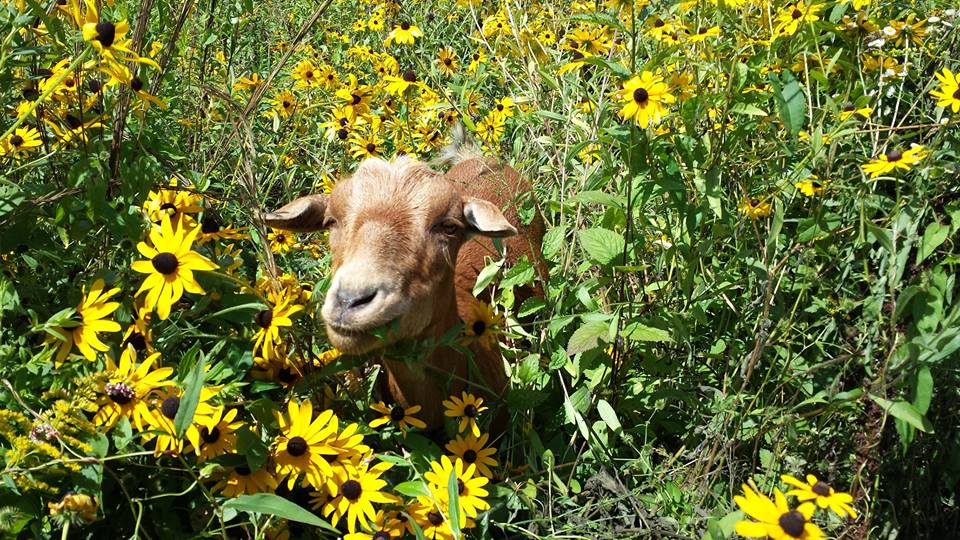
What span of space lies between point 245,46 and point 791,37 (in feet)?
18.3

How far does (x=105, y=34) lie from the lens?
238 cm

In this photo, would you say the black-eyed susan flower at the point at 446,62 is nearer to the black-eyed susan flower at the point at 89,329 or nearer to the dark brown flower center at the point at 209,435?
the black-eyed susan flower at the point at 89,329

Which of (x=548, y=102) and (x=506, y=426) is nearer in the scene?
(x=506, y=426)

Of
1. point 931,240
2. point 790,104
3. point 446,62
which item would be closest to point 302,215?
point 790,104

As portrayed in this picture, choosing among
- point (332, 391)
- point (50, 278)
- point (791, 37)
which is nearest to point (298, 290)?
point (332, 391)

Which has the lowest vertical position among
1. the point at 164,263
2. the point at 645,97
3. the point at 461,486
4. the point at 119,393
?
the point at 461,486

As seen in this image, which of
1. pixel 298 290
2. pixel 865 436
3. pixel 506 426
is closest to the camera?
pixel 865 436

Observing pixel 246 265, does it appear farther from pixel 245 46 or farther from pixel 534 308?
pixel 245 46

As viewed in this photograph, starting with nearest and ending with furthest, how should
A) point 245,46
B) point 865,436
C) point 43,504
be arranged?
1. point 43,504
2. point 865,436
3. point 245,46

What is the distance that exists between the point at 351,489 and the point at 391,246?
3.16 feet

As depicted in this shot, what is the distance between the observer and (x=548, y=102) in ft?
15.1

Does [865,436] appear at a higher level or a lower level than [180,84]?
lower

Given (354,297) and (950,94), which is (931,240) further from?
(354,297)

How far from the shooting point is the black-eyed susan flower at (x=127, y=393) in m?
2.33
